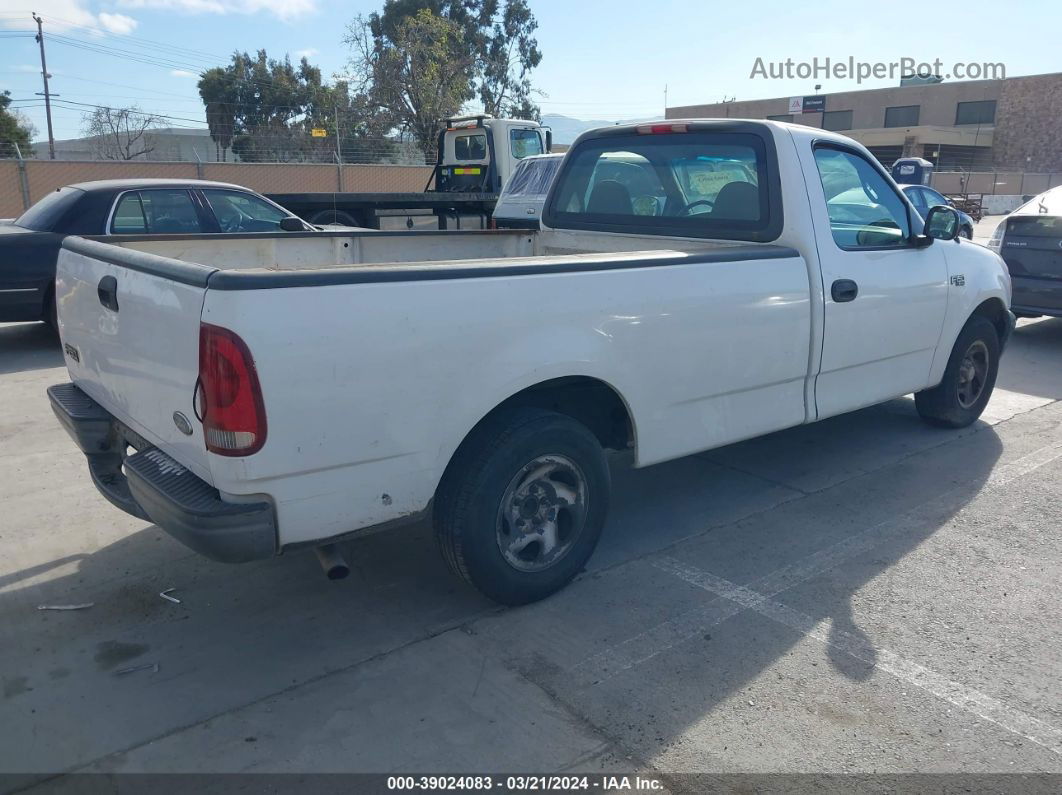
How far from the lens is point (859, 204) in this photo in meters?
5.13

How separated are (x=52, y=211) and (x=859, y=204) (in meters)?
7.32

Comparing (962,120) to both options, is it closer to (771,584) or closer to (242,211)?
(242,211)

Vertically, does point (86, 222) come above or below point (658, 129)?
below

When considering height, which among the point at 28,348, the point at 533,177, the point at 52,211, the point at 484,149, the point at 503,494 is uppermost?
the point at 484,149

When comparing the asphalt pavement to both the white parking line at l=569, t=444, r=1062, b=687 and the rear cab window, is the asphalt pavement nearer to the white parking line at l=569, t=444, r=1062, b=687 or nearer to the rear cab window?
the white parking line at l=569, t=444, r=1062, b=687

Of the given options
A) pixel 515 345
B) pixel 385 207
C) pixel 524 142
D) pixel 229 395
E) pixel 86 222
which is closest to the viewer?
pixel 229 395

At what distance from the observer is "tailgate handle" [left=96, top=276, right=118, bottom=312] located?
336 cm

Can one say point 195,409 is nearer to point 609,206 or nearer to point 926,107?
point 609,206

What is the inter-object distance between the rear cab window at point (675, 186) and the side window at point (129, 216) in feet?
15.5

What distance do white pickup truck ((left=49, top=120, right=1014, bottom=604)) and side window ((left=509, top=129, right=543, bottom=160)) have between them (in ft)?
37.3

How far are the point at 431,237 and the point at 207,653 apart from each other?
2.85 m

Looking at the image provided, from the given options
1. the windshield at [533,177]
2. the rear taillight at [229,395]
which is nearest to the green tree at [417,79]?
the windshield at [533,177]

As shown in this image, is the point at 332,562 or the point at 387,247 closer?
the point at 332,562

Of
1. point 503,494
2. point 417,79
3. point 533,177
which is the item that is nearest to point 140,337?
point 503,494
